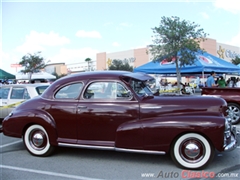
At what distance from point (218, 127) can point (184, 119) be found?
1.74 feet

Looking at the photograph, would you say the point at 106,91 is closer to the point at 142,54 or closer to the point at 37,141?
the point at 37,141

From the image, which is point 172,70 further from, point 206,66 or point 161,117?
point 161,117

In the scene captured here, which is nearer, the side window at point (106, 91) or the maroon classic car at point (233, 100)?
the side window at point (106, 91)

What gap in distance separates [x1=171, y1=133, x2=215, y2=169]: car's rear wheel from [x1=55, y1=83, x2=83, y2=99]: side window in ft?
6.76

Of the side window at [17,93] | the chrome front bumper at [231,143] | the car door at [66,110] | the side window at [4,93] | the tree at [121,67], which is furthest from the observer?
the tree at [121,67]

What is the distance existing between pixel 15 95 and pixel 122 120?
4.90 metres

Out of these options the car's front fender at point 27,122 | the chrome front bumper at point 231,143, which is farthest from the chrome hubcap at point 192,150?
the car's front fender at point 27,122

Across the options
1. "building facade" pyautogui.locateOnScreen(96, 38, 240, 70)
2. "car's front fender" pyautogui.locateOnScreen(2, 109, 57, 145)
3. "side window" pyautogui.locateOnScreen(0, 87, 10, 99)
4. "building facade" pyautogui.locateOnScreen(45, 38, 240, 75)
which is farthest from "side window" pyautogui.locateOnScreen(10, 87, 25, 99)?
"building facade" pyautogui.locateOnScreen(96, 38, 240, 70)

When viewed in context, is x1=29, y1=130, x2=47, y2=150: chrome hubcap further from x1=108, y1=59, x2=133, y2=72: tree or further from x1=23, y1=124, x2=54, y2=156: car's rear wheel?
x1=108, y1=59, x2=133, y2=72: tree

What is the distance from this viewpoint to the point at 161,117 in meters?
4.12

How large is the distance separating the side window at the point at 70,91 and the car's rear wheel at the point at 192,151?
6.76ft

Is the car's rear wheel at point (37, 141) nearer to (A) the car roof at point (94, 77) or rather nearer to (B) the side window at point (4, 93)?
(A) the car roof at point (94, 77)

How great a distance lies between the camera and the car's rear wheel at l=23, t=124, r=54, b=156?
15.6 feet

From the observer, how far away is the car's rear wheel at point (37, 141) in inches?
187
